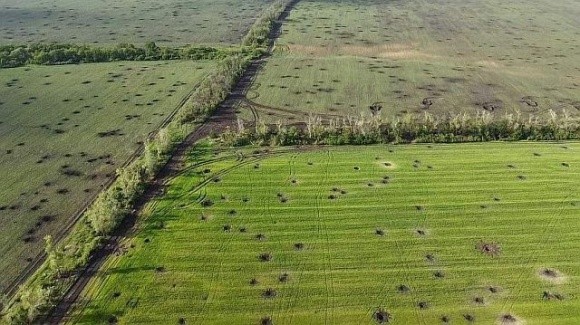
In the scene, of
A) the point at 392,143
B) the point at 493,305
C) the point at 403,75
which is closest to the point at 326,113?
the point at 392,143

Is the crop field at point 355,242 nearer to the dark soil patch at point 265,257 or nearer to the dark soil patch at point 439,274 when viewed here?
the dark soil patch at point 439,274

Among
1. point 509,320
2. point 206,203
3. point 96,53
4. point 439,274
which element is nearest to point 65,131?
point 206,203

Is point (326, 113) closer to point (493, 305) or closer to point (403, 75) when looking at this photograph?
point (403, 75)

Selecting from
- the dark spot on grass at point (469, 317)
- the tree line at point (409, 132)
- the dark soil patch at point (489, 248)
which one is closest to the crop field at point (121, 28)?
the tree line at point (409, 132)

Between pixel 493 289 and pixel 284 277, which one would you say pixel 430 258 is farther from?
pixel 284 277

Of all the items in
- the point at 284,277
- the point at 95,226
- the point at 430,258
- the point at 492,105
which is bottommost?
the point at 284,277

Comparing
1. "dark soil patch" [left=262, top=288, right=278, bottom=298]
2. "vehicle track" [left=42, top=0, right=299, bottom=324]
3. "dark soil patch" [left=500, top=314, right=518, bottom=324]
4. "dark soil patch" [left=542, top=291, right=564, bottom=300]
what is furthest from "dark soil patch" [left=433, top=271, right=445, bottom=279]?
"vehicle track" [left=42, top=0, right=299, bottom=324]
